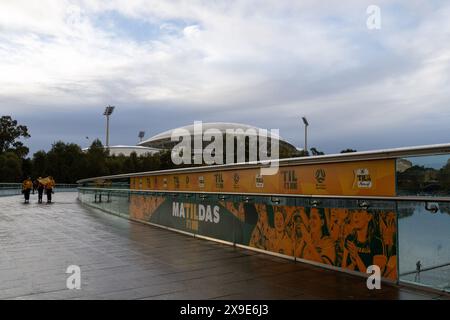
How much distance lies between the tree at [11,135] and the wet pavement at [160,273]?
7480 centimetres

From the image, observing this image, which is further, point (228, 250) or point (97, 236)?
point (97, 236)

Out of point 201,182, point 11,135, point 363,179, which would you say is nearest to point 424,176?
point 363,179

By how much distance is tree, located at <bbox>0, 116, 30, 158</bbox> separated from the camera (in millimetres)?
77938

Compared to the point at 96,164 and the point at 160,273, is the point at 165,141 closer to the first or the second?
the point at 96,164

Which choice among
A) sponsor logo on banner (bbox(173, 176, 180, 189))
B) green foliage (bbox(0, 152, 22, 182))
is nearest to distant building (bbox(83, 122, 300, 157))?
green foliage (bbox(0, 152, 22, 182))

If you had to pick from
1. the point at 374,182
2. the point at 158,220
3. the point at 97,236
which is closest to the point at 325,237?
the point at 374,182

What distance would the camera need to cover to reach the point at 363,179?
6230mm

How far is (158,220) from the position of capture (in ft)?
41.9

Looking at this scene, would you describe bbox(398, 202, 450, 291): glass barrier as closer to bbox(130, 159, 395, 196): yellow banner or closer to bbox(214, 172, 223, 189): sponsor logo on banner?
bbox(130, 159, 395, 196): yellow banner

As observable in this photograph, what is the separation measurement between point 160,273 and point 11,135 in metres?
81.2

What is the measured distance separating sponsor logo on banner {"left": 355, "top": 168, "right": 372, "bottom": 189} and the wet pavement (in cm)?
124

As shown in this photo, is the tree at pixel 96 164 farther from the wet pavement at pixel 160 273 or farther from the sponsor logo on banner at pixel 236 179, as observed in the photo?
the sponsor logo on banner at pixel 236 179

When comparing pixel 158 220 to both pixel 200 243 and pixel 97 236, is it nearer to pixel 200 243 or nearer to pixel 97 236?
pixel 97 236
